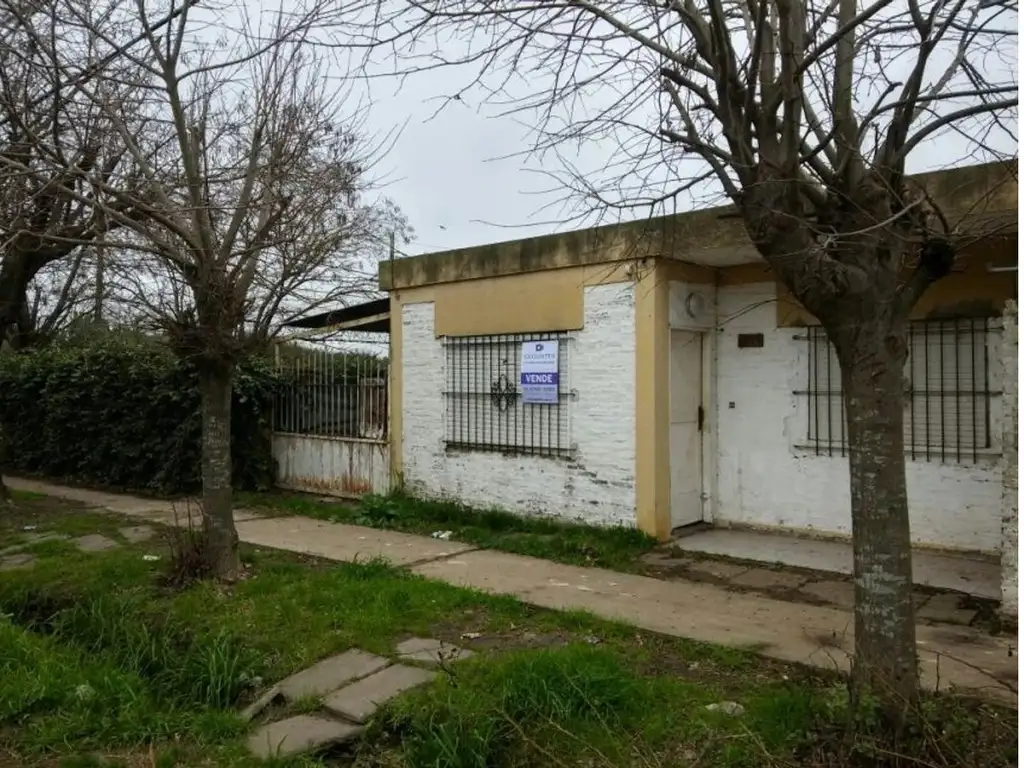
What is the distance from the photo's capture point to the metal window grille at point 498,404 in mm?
8673

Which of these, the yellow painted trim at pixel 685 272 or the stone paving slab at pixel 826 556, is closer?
Result: the stone paving slab at pixel 826 556

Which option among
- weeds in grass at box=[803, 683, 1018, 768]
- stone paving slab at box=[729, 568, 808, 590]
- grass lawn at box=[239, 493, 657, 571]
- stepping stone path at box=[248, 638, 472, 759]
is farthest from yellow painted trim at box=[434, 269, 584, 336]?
weeds in grass at box=[803, 683, 1018, 768]

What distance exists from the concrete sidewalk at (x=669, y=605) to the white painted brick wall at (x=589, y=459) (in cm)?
114

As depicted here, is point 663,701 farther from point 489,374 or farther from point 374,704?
point 489,374

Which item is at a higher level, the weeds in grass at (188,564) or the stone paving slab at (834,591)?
the weeds in grass at (188,564)

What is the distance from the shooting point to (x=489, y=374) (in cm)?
936

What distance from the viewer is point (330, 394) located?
11.2 metres

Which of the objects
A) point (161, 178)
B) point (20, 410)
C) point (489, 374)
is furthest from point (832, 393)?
point (20, 410)

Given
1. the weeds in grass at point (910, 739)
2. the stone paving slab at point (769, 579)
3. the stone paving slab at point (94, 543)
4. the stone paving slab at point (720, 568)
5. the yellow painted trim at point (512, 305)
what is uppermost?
the yellow painted trim at point (512, 305)

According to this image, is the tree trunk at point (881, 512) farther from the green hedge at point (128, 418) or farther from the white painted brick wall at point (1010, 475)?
the green hedge at point (128, 418)

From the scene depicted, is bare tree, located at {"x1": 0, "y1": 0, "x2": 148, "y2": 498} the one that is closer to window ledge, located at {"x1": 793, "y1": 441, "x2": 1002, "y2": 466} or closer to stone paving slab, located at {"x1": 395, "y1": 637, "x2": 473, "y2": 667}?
stone paving slab, located at {"x1": 395, "y1": 637, "x2": 473, "y2": 667}

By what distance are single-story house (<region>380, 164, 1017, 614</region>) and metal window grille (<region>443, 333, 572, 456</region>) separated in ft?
0.06

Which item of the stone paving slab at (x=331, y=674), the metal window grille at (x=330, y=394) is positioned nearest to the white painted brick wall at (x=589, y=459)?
the metal window grille at (x=330, y=394)

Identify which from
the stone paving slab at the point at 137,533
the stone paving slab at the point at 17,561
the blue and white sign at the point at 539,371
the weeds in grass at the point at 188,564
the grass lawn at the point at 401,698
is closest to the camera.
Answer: the grass lawn at the point at 401,698
